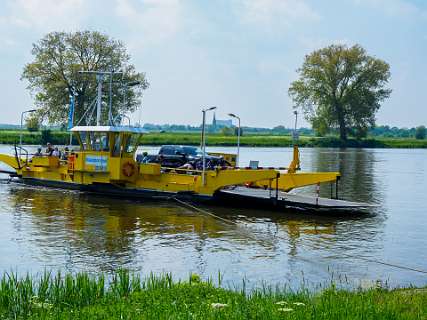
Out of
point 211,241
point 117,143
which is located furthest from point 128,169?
point 211,241

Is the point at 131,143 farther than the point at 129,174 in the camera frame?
Yes

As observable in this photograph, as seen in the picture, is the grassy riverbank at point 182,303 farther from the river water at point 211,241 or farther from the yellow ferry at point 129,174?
the yellow ferry at point 129,174

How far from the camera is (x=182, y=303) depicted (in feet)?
30.9

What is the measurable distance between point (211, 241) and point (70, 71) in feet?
163

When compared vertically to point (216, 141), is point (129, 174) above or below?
below

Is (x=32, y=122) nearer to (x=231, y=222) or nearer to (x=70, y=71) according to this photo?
(x=70, y=71)

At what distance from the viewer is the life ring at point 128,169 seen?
27.0 meters

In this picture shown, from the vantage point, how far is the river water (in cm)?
1432

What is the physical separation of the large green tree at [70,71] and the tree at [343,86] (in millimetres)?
33605

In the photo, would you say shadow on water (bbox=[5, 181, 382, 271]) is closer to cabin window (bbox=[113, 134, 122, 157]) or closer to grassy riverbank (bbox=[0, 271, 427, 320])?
cabin window (bbox=[113, 134, 122, 157])

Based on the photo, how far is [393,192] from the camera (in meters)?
33.9

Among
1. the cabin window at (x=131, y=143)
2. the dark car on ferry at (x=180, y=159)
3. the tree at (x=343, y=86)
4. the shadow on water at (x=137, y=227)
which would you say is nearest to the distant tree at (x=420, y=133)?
the tree at (x=343, y=86)

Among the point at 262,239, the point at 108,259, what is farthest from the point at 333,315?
the point at 262,239

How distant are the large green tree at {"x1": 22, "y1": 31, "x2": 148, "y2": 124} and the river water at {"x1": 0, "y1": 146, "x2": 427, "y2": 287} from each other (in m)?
36.5
